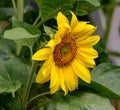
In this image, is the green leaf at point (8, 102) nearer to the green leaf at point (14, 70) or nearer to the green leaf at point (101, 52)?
the green leaf at point (14, 70)

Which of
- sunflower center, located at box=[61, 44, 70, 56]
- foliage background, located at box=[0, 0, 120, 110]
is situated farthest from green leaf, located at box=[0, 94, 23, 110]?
sunflower center, located at box=[61, 44, 70, 56]

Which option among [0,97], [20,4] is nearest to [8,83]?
[0,97]

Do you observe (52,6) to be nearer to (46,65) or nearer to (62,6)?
(62,6)

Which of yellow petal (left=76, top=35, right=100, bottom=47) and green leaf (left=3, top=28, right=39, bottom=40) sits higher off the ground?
green leaf (left=3, top=28, right=39, bottom=40)

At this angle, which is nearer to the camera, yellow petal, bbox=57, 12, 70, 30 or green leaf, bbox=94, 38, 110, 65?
yellow petal, bbox=57, 12, 70, 30

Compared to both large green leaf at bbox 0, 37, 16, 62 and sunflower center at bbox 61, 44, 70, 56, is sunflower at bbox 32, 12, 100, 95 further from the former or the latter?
large green leaf at bbox 0, 37, 16, 62

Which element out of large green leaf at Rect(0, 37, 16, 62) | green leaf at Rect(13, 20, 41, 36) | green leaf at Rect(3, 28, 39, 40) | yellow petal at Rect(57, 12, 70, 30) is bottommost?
large green leaf at Rect(0, 37, 16, 62)

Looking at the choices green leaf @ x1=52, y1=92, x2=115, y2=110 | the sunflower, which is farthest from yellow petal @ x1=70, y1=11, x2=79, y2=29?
green leaf @ x1=52, y1=92, x2=115, y2=110

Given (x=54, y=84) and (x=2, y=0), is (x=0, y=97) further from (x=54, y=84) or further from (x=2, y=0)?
(x=2, y=0)
